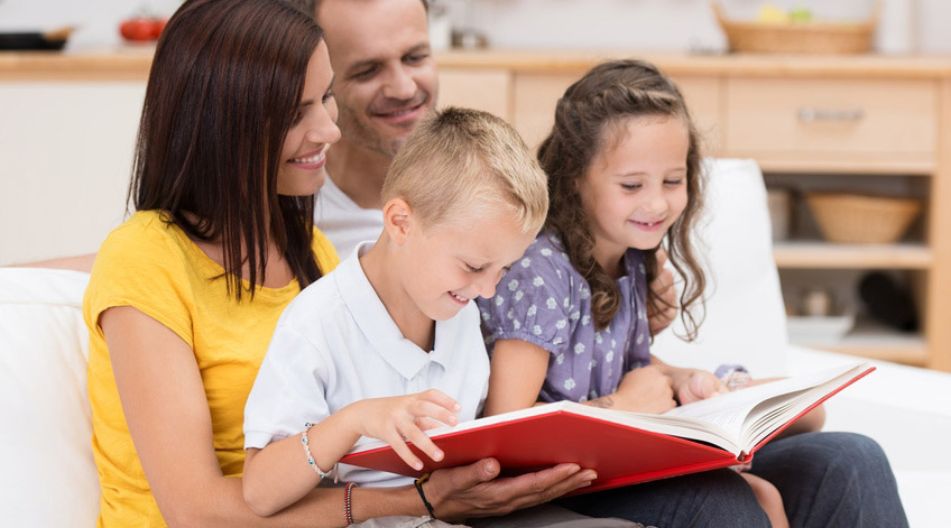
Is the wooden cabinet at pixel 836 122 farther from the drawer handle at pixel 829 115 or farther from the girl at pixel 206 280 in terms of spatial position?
the girl at pixel 206 280

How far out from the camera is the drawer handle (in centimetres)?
332

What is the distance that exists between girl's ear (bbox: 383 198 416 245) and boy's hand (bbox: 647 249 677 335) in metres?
0.52

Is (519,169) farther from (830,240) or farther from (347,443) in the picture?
(830,240)

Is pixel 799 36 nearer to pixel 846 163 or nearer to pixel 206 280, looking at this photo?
pixel 846 163

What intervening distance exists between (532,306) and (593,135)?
26cm

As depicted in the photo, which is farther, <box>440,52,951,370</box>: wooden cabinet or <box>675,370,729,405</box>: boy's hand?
<box>440,52,951,370</box>: wooden cabinet

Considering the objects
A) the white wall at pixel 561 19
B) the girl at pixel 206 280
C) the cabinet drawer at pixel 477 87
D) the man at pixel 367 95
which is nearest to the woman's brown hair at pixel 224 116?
the girl at pixel 206 280

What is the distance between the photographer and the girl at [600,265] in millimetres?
1490

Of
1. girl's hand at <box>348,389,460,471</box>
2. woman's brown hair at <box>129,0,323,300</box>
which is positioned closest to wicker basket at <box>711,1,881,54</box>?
woman's brown hair at <box>129,0,323,300</box>

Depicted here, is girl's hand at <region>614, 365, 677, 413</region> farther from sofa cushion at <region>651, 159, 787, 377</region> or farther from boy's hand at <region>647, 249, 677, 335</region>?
sofa cushion at <region>651, 159, 787, 377</region>

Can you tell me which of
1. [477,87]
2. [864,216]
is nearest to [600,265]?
[477,87]

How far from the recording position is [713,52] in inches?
136

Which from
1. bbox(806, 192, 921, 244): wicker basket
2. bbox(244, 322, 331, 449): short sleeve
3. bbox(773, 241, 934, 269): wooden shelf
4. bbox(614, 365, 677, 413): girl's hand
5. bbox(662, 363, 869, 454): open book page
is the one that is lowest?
bbox(773, 241, 934, 269): wooden shelf

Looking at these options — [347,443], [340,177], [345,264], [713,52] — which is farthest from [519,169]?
[713,52]
